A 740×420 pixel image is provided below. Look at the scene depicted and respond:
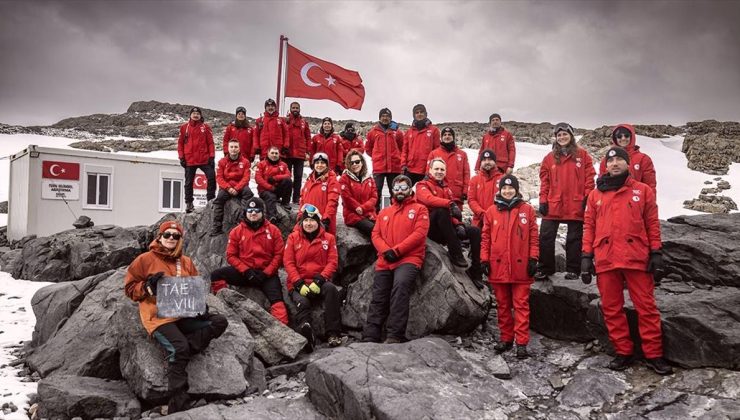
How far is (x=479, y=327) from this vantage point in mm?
7598

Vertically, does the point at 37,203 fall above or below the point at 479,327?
above

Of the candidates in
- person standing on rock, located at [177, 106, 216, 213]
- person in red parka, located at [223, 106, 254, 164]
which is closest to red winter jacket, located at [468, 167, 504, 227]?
person in red parka, located at [223, 106, 254, 164]

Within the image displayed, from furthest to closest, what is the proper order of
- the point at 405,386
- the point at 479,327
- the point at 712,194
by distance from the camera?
the point at 712,194 < the point at 479,327 < the point at 405,386

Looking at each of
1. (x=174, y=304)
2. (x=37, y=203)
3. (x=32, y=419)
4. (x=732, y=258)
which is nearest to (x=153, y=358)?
(x=174, y=304)

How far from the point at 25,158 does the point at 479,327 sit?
1582 cm

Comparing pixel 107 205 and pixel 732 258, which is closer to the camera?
pixel 732 258

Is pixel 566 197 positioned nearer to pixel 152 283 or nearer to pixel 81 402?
pixel 152 283

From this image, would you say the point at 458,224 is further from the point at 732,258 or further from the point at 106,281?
the point at 106,281

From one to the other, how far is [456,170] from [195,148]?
6426 millimetres

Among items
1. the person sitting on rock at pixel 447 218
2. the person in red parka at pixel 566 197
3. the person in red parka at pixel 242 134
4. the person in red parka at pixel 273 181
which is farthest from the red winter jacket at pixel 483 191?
the person in red parka at pixel 242 134

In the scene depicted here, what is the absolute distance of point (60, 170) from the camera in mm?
15906

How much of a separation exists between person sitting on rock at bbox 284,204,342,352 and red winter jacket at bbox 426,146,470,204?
8.36 feet

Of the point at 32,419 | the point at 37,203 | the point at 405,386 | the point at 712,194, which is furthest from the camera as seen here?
the point at 712,194

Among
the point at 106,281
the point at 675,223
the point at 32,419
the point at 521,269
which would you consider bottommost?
the point at 32,419
